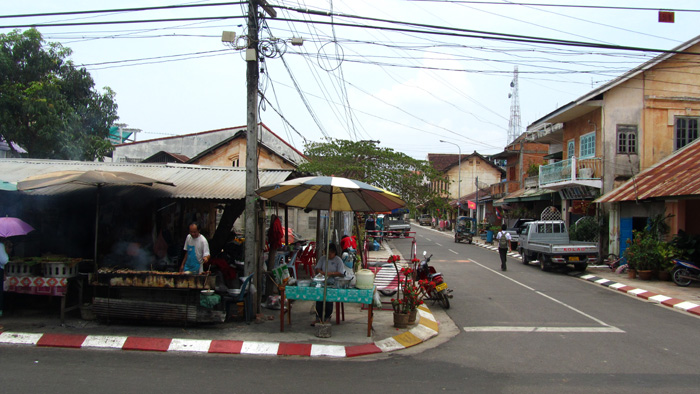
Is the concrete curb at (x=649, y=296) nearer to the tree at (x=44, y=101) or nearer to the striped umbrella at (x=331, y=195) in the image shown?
the striped umbrella at (x=331, y=195)

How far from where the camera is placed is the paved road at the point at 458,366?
5.62 meters

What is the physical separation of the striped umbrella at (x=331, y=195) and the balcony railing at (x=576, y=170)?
16414mm

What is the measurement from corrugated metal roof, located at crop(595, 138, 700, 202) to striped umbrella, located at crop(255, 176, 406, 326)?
11554 millimetres

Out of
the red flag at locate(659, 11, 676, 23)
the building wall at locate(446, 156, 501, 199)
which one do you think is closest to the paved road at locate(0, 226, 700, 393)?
the red flag at locate(659, 11, 676, 23)

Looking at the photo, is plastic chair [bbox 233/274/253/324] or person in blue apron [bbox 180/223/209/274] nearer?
plastic chair [bbox 233/274/253/324]

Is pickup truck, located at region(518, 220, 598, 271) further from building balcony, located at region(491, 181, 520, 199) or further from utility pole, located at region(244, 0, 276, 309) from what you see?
building balcony, located at region(491, 181, 520, 199)

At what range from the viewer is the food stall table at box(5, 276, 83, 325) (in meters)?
7.96

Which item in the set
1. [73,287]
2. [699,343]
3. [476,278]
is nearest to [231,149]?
[476,278]

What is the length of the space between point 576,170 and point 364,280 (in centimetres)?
1894

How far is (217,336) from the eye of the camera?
24.9ft

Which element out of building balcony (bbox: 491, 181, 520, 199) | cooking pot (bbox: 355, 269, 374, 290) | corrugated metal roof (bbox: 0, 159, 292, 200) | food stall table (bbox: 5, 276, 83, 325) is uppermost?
building balcony (bbox: 491, 181, 520, 199)

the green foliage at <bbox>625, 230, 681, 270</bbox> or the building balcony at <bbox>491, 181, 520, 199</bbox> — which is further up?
the building balcony at <bbox>491, 181, 520, 199</bbox>

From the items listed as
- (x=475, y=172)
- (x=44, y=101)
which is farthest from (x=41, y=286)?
(x=475, y=172)

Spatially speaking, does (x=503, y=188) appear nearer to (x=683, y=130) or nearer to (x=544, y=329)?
(x=683, y=130)
